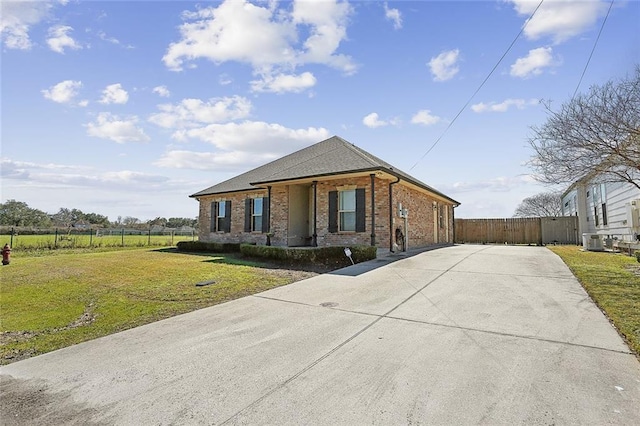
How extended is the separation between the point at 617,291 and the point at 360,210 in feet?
24.7

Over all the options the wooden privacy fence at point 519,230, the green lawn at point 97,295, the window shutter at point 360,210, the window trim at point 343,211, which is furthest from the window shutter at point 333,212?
the wooden privacy fence at point 519,230

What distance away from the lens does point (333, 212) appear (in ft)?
42.2

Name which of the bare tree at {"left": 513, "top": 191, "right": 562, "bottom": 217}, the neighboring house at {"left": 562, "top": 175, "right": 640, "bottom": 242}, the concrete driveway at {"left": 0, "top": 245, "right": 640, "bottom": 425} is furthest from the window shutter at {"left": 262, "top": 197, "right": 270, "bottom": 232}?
the bare tree at {"left": 513, "top": 191, "right": 562, "bottom": 217}

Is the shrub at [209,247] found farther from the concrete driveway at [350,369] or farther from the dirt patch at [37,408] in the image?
the dirt patch at [37,408]

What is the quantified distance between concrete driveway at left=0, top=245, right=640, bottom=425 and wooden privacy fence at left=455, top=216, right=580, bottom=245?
1857cm

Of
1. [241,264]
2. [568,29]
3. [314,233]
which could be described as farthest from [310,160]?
[568,29]

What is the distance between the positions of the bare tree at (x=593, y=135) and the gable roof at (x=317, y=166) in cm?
473

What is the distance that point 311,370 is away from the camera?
311cm

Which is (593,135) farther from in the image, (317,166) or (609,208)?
(609,208)

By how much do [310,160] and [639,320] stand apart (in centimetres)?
1235

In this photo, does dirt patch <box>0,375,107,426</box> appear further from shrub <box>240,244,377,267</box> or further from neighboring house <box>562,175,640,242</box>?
neighboring house <box>562,175,640,242</box>

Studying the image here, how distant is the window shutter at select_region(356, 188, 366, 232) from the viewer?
12.1 metres

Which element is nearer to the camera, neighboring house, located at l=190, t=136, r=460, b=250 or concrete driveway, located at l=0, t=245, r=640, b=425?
A: concrete driveway, located at l=0, t=245, r=640, b=425

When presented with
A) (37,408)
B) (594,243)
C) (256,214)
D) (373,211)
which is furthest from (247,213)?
(594,243)
